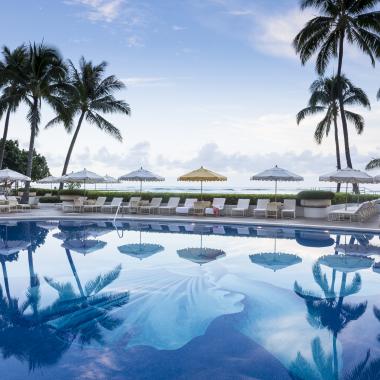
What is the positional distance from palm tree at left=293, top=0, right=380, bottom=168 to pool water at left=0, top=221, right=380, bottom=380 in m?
12.6

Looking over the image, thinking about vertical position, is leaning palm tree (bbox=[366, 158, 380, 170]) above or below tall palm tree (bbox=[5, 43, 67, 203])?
below

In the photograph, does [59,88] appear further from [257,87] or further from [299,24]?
[299,24]

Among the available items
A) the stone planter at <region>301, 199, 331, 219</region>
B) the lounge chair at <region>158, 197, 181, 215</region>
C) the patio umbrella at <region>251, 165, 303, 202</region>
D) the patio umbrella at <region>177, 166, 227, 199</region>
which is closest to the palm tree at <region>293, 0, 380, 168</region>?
the stone planter at <region>301, 199, 331, 219</region>

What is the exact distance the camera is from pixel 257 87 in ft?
75.8

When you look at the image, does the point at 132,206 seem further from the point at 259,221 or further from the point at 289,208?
the point at 289,208

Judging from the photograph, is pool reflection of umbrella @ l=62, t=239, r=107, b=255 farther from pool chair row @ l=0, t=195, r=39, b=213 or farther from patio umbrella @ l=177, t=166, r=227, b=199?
pool chair row @ l=0, t=195, r=39, b=213

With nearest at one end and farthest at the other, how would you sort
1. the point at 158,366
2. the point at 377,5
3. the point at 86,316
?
the point at 158,366 → the point at 86,316 → the point at 377,5

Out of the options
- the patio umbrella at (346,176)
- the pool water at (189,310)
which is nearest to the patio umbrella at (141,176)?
the pool water at (189,310)

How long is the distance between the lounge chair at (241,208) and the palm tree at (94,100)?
13.6m

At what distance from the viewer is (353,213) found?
16.1 meters

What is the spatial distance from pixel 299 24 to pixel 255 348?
72.4 feet

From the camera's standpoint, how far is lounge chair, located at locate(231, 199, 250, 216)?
19109 mm

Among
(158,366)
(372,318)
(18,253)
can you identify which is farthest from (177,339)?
(18,253)

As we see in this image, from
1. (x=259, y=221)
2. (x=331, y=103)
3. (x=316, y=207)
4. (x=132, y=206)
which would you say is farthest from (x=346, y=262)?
(x=331, y=103)
